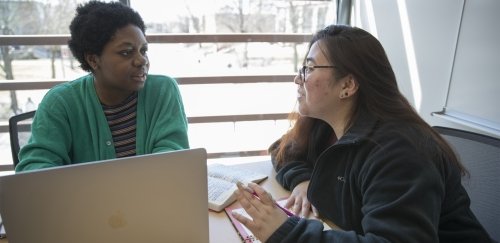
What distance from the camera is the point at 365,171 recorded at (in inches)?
34.8

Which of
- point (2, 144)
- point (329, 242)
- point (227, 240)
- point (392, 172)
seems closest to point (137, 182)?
point (227, 240)

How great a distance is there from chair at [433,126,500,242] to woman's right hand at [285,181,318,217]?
51 cm

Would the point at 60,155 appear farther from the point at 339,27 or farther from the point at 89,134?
the point at 339,27

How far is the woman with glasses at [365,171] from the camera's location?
784 mm

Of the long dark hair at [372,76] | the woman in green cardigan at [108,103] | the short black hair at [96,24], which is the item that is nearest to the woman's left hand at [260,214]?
the long dark hair at [372,76]

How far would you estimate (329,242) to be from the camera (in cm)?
80

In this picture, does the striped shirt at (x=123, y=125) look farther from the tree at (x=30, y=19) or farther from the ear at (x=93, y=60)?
the tree at (x=30, y=19)

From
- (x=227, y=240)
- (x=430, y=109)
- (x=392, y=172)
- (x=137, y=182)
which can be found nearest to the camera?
(x=137, y=182)

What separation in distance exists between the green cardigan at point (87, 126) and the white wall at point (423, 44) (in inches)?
56.7

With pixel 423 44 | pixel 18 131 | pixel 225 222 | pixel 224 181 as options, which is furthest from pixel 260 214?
pixel 423 44

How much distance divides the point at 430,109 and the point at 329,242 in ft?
5.03

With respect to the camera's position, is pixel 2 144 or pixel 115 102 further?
pixel 2 144

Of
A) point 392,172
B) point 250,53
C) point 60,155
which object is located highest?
point 250,53

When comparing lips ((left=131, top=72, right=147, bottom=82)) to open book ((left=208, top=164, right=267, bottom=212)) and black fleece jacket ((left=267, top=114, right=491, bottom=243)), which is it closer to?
open book ((left=208, top=164, right=267, bottom=212))
